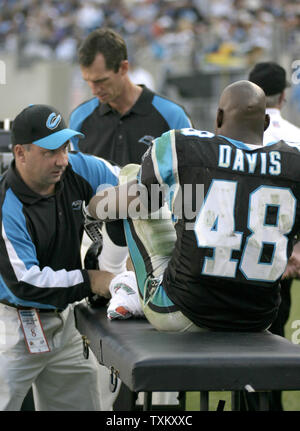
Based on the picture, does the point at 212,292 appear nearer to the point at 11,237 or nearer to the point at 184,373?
the point at 184,373

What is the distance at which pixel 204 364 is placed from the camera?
90.1 inches

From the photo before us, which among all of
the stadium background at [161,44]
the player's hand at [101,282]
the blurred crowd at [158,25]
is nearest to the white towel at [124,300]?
the player's hand at [101,282]

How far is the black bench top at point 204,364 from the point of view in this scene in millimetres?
2267

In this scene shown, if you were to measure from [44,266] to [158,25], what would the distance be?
15.5m

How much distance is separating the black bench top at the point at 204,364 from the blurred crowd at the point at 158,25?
37.7ft

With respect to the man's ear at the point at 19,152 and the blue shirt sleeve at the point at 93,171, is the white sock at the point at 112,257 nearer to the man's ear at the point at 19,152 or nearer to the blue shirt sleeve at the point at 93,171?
the blue shirt sleeve at the point at 93,171

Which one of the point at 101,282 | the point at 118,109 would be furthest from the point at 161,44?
the point at 101,282

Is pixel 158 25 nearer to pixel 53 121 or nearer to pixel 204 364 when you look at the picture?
pixel 53 121

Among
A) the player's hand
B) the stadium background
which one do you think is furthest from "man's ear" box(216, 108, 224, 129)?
the stadium background

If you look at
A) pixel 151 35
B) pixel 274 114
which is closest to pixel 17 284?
pixel 274 114

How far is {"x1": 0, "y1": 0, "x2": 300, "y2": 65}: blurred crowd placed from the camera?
49.9 ft
